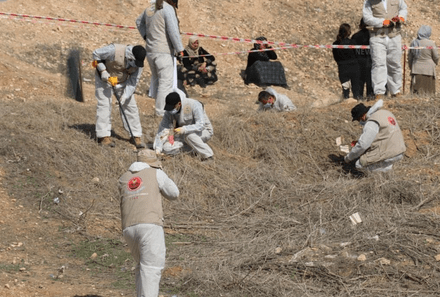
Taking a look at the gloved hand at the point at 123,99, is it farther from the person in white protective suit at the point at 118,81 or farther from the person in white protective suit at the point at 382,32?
the person in white protective suit at the point at 382,32

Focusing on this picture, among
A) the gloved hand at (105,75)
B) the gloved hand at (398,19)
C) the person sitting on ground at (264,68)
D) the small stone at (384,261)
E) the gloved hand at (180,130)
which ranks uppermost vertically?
the gloved hand at (398,19)

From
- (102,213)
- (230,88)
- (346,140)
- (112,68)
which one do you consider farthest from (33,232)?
(230,88)

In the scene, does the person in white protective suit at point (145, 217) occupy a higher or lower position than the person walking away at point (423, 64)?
higher

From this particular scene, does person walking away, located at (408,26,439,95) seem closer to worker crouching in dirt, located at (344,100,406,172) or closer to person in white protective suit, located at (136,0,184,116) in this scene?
worker crouching in dirt, located at (344,100,406,172)

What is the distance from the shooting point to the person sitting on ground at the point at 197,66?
14367 mm

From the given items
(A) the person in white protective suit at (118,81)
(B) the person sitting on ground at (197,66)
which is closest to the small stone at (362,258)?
(A) the person in white protective suit at (118,81)

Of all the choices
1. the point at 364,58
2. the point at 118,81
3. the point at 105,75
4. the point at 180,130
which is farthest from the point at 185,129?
the point at 364,58

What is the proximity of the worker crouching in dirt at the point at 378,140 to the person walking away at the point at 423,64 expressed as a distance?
2.73m

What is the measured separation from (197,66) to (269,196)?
575 cm

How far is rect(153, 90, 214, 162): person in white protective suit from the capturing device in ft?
34.1

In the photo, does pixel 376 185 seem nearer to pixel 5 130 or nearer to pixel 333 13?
pixel 5 130

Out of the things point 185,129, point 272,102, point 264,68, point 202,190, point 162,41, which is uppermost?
point 162,41

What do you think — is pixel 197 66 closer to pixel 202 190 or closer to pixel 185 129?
Result: pixel 185 129

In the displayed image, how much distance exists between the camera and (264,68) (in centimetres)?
1527
